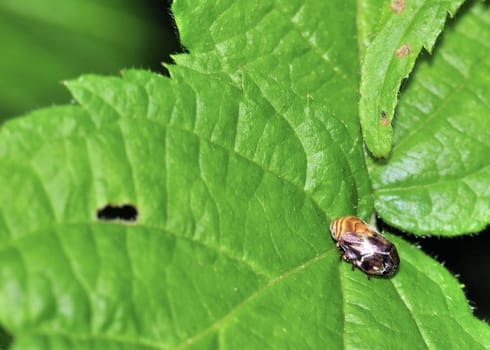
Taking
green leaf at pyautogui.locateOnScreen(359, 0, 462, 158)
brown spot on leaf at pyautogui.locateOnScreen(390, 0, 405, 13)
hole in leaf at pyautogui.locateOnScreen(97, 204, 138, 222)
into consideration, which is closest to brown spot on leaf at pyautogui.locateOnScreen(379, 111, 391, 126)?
green leaf at pyautogui.locateOnScreen(359, 0, 462, 158)

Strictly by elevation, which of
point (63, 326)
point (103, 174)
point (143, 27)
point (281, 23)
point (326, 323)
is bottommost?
point (326, 323)

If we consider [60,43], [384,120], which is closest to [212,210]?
[384,120]

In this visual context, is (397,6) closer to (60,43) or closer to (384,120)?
(384,120)

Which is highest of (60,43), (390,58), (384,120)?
(60,43)

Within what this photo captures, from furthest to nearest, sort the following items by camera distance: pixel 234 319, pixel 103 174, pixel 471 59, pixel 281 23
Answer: pixel 471 59, pixel 281 23, pixel 234 319, pixel 103 174

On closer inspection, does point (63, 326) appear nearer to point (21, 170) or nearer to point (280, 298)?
point (21, 170)

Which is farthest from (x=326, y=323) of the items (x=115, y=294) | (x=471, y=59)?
(x=471, y=59)
